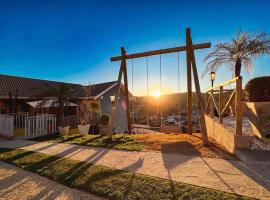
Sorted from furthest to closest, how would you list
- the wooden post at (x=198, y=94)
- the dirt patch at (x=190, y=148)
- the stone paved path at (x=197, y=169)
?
the wooden post at (x=198, y=94), the dirt patch at (x=190, y=148), the stone paved path at (x=197, y=169)

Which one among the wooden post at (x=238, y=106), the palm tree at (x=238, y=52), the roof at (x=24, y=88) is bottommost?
the wooden post at (x=238, y=106)

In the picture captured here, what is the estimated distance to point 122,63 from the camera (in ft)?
25.7

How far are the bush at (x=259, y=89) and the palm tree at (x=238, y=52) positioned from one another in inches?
175

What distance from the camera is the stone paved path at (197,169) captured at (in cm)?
280

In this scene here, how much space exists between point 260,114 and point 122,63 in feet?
19.3

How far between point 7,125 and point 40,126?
84.9 inches

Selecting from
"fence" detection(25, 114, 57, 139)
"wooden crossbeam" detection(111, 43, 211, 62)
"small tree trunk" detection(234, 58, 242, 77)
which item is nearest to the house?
"fence" detection(25, 114, 57, 139)

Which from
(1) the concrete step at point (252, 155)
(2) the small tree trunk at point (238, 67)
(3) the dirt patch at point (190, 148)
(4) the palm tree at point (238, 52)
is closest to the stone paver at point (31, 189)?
(3) the dirt patch at point (190, 148)

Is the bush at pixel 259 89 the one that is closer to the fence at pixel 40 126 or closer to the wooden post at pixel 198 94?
the wooden post at pixel 198 94

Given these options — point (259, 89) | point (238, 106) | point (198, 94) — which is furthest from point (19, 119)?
point (259, 89)

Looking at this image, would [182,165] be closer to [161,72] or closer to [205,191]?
[205,191]

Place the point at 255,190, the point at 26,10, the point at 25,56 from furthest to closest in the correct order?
the point at 25,56, the point at 26,10, the point at 255,190

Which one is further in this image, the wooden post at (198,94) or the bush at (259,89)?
the bush at (259,89)

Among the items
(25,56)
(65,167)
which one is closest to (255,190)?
(65,167)
